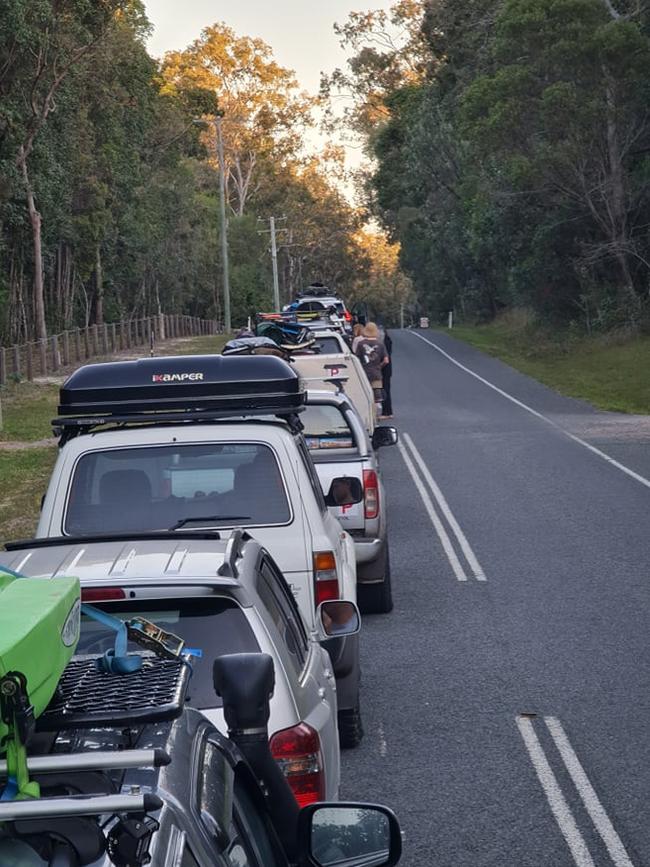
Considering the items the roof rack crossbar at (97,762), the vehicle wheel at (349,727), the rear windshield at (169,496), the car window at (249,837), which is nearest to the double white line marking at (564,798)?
the vehicle wheel at (349,727)

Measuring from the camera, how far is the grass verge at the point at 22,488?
16406 mm

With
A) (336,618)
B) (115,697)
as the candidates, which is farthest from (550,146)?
(115,697)

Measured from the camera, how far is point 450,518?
16844 millimetres

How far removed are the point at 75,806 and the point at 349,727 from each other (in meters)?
6.27

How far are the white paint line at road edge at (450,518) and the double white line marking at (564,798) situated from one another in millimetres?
4830

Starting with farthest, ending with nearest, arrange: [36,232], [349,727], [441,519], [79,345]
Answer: [79,345] → [36,232] → [441,519] → [349,727]

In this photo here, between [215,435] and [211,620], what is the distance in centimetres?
298

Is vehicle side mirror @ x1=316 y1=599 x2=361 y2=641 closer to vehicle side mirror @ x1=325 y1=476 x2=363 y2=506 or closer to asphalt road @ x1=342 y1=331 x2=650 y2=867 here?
asphalt road @ x1=342 y1=331 x2=650 y2=867

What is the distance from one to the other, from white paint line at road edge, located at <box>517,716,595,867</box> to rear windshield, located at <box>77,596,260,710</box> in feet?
8.35

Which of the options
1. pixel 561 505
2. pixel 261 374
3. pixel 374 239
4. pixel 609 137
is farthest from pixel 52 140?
pixel 374 239

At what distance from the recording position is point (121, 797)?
211 centimetres

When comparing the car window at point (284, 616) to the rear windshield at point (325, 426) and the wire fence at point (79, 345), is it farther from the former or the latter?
the wire fence at point (79, 345)

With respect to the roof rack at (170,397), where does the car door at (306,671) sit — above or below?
below

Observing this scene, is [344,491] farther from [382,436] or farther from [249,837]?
[249,837]
